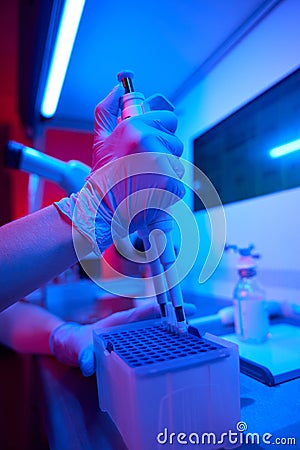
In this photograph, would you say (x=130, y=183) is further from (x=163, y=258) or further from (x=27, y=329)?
(x=27, y=329)

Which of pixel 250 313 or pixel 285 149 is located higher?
pixel 285 149

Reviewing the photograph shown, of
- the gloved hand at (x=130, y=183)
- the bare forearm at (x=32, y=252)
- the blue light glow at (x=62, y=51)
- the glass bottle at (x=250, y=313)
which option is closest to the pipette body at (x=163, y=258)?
the gloved hand at (x=130, y=183)

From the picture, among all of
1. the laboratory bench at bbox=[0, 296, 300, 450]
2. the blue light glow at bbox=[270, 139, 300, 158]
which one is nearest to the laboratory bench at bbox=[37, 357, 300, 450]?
the laboratory bench at bbox=[0, 296, 300, 450]

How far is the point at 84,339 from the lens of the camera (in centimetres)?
62

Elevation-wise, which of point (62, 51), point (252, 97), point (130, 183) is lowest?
point (130, 183)

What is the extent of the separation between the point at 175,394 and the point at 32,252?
0.96ft

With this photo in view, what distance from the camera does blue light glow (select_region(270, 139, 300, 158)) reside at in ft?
3.04

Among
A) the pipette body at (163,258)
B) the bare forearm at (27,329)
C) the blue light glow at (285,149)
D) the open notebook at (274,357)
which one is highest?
the blue light glow at (285,149)

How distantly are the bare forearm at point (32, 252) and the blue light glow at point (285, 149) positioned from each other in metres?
0.76

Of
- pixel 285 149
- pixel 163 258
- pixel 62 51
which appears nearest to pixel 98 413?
pixel 163 258

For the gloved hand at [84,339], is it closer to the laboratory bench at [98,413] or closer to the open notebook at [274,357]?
the laboratory bench at [98,413]

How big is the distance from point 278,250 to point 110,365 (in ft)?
2.49

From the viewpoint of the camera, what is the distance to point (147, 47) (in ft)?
3.63

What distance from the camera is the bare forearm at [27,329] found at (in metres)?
0.79
